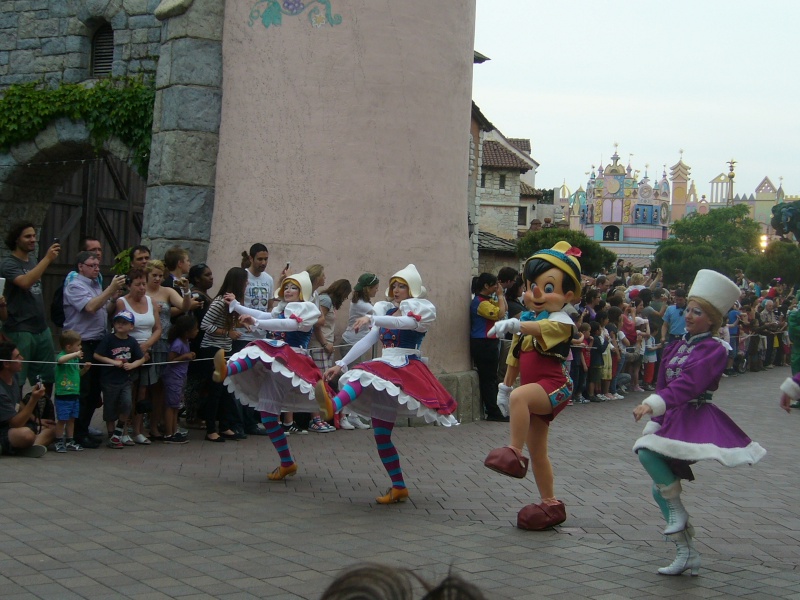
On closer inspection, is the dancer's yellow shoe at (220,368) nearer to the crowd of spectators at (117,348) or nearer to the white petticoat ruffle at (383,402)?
the white petticoat ruffle at (383,402)

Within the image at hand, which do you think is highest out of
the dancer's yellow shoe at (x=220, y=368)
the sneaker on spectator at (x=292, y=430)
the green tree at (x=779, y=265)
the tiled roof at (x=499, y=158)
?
the tiled roof at (x=499, y=158)

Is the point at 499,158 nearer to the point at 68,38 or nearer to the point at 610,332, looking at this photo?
the point at 610,332

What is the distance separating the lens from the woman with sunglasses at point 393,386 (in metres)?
7.68

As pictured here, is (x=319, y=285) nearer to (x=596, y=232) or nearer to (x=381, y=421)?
(x=381, y=421)

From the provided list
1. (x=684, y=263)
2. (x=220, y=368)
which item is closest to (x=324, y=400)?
(x=220, y=368)

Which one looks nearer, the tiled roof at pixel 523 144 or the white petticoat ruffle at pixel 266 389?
the white petticoat ruffle at pixel 266 389

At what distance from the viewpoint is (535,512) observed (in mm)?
7023

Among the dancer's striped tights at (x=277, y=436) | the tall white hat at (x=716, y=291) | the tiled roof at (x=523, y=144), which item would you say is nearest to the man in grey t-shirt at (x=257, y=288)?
the dancer's striped tights at (x=277, y=436)

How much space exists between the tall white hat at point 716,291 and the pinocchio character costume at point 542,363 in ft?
3.75

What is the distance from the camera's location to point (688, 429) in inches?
241

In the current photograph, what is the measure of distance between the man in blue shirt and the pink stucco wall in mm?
6790

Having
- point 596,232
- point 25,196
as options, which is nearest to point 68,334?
point 25,196

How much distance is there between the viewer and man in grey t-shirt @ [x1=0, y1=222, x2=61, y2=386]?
9.57 meters

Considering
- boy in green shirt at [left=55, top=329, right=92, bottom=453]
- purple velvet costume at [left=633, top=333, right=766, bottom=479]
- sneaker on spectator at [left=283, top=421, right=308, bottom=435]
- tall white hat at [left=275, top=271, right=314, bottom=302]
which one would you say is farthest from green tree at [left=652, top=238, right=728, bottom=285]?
purple velvet costume at [left=633, top=333, right=766, bottom=479]
